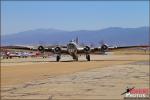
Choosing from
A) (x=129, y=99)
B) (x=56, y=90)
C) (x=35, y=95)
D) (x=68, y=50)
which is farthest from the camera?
(x=68, y=50)

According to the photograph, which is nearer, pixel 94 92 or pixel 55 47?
pixel 94 92

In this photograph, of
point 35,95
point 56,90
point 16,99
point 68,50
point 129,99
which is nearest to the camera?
point 129,99

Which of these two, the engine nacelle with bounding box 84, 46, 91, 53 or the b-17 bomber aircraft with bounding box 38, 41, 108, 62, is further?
the engine nacelle with bounding box 84, 46, 91, 53

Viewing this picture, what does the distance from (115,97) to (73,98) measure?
1.53 meters

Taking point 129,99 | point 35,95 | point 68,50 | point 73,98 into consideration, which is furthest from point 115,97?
point 68,50

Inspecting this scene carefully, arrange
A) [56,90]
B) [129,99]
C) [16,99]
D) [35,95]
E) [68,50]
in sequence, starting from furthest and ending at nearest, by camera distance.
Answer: [68,50], [56,90], [35,95], [16,99], [129,99]

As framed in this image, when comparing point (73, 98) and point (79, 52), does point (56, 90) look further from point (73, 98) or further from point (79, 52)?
point (79, 52)

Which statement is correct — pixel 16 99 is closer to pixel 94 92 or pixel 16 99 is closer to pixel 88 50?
pixel 94 92

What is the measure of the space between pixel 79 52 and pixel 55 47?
373 centimetres

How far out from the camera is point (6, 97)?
16328 millimetres

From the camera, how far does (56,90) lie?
19109 millimetres

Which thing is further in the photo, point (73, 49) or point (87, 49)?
point (87, 49)

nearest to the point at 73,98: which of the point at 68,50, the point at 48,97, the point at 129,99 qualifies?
the point at 48,97

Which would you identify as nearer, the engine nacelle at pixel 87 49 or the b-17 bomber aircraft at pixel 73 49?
the b-17 bomber aircraft at pixel 73 49
